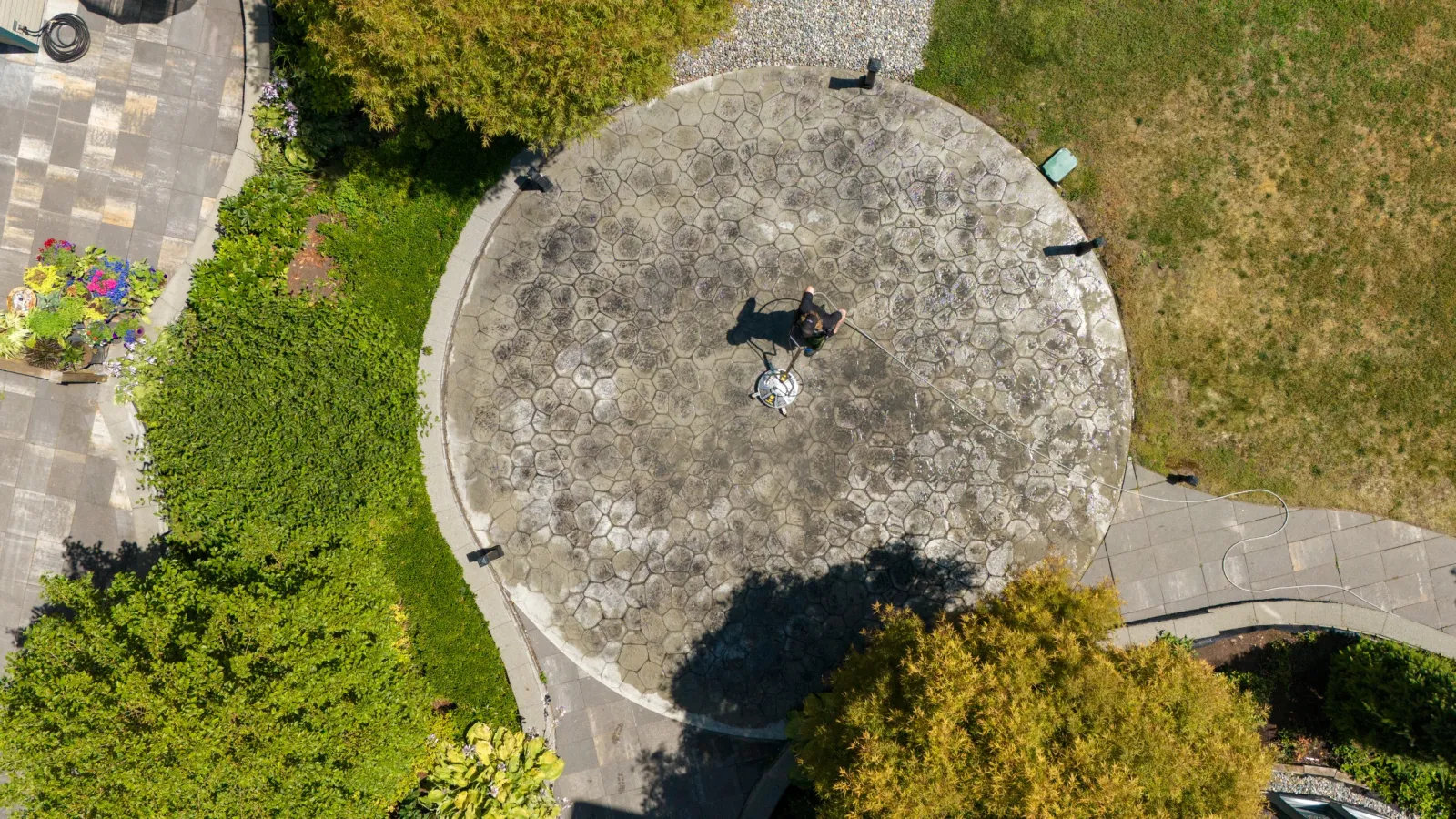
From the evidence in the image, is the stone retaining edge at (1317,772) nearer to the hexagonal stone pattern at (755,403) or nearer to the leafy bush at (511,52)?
the hexagonal stone pattern at (755,403)

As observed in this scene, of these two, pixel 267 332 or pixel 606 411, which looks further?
pixel 606 411

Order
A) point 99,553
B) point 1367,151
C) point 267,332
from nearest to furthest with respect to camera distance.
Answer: point 267,332
point 99,553
point 1367,151

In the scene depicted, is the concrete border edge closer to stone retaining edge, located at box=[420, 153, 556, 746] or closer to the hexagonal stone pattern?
the hexagonal stone pattern

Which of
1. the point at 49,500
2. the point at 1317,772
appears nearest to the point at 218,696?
the point at 49,500

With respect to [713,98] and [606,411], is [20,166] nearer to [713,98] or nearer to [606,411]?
[606,411]

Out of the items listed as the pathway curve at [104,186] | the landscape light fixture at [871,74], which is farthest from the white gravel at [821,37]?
the pathway curve at [104,186]

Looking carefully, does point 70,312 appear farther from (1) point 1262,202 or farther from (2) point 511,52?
(1) point 1262,202

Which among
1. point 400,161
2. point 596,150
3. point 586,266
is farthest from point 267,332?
point 596,150
